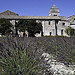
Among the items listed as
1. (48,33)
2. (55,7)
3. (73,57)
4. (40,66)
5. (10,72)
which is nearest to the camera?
(10,72)

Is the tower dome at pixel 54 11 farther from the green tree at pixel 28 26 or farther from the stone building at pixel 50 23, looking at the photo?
the green tree at pixel 28 26

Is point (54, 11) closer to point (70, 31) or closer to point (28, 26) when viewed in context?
point (70, 31)

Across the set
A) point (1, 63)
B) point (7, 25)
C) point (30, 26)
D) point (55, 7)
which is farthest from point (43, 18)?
point (1, 63)

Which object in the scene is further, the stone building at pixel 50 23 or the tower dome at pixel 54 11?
the tower dome at pixel 54 11

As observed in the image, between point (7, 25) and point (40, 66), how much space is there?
72.9ft

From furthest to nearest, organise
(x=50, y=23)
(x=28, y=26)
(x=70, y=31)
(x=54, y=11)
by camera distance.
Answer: (x=54, y=11) → (x=50, y=23) → (x=70, y=31) → (x=28, y=26)

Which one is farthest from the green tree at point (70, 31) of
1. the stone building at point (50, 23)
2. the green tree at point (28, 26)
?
the green tree at point (28, 26)

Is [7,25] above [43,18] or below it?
below

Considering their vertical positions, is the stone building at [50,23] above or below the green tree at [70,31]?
above

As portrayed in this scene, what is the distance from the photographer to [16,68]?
1.79 meters

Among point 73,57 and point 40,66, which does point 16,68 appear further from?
point 73,57

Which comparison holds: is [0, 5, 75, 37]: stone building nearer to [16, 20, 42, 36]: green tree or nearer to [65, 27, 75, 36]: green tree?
[65, 27, 75, 36]: green tree

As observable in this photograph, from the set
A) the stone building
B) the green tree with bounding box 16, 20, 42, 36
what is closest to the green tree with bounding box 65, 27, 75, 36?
the stone building

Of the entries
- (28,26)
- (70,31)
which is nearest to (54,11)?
(70,31)
